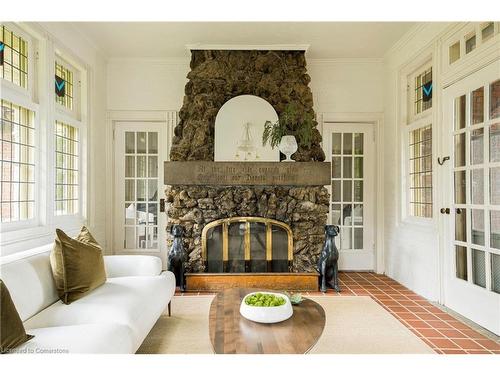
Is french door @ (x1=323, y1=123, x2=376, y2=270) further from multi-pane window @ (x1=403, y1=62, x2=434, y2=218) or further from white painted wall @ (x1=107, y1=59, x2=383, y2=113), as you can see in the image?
multi-pane window @ (x1=403, y1=62, x2=434, y2=218)

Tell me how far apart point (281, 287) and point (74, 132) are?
2939mm

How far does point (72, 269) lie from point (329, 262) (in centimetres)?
259

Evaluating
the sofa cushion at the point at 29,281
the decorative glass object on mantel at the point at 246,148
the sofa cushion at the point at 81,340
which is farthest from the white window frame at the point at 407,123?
the sofa cushion at the point at 29,281

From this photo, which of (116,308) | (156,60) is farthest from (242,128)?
(116,308)

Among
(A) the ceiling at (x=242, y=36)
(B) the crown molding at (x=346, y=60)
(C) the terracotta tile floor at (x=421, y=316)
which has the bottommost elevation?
(C) the terracotta tile floor at (x=421, y=316)

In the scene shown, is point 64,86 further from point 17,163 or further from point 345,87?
point 345,87

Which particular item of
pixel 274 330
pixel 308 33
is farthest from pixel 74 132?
pixel 274 330

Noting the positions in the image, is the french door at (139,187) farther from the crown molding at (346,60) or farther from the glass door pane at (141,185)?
the crown molding at (346,60)

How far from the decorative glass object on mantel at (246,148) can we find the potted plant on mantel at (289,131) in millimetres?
164

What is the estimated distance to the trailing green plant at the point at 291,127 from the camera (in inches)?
162

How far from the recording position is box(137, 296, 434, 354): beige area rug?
2422mm

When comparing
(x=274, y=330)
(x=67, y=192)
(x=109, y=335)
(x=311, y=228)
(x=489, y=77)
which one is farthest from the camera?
(x=311, y=228)
